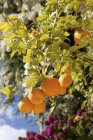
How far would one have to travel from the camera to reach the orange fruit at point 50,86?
122 centimetres

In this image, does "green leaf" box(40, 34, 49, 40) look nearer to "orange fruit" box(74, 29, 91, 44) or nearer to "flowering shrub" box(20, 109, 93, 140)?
"orange fruit" box(74, 29, 91, 44)

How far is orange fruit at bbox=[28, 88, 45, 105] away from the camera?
1225mm

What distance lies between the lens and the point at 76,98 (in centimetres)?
603

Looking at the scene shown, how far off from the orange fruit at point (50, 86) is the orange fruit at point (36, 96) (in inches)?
0.6

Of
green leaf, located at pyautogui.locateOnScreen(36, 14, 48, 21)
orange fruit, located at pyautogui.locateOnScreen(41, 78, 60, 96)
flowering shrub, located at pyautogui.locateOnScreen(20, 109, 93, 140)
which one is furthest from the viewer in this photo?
flowering shrub, located at pyautogui.locateOnScreen(20, 109, 93, 140)

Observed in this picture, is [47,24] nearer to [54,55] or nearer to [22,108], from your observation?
[54,55]

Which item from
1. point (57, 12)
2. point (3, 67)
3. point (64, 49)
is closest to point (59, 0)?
point (57, 12)

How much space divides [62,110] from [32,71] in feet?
15.4

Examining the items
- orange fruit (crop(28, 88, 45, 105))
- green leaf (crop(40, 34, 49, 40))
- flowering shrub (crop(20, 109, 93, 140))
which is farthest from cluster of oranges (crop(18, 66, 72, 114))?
flowering shrub (crop(20, 109, 93, 140))

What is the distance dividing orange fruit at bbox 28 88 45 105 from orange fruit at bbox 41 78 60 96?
0.02 meters

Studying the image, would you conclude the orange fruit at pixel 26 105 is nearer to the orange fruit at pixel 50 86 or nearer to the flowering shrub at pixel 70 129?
the orange fruit at pixel 50 86

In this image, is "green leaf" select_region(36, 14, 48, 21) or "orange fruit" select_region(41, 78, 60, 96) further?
"green leaf" select_region(36, 14, 48, 21)

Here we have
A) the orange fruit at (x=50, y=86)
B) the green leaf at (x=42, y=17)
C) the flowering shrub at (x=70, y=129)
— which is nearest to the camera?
the orange fruit at (x=50, y=86)

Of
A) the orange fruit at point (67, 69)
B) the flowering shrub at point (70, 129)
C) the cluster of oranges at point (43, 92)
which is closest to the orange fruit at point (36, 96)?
the cluster of oranges at point (43, 92)
